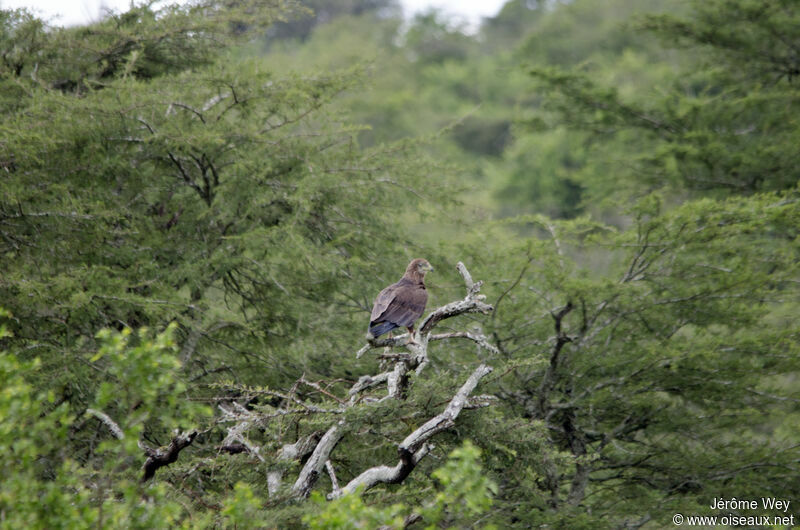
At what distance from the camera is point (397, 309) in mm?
5484

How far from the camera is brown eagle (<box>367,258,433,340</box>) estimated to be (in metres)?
5.40

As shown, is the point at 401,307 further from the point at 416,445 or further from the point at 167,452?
the point at 167,452

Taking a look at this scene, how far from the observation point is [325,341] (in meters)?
8.32

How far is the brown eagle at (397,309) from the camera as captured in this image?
5.40 m

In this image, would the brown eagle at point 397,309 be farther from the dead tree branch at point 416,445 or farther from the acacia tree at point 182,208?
the acacia tree at point 182,208

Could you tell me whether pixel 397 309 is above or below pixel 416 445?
above

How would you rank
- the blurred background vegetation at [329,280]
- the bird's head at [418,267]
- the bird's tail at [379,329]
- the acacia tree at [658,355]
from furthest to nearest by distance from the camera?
the acacia tree at [658,355] → the blurred background vegetation at [329,280] → the bird's head at [418,267] → the bird's tail at [379,329]

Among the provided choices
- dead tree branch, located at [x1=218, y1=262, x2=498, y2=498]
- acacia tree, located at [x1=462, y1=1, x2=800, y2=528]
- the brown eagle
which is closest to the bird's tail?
the brown eagle

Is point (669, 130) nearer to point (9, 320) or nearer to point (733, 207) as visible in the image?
point (733, 207)

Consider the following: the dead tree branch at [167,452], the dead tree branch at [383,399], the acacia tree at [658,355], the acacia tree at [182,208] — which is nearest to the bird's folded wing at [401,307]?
the dead tree branch at [383,399]

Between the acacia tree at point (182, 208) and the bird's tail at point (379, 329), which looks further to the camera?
the acacia tree at point (182, 208)

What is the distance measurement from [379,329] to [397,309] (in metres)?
0.20

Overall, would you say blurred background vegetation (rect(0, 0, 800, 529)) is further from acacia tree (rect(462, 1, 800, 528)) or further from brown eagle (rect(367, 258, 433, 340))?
brown eagle (rect(367, 258, 433, 340))

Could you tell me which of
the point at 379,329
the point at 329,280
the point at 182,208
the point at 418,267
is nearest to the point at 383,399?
the point at 379,329
